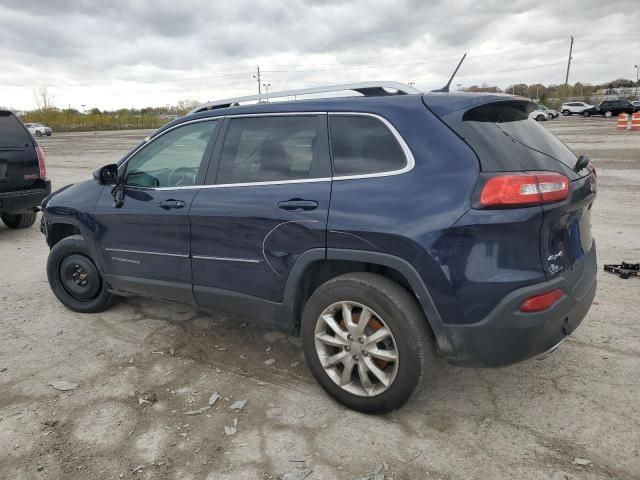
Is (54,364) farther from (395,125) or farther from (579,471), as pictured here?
(579,471)

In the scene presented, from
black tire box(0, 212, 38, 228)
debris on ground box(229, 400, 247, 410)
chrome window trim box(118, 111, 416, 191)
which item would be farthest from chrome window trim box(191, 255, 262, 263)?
black tire box(0, 212, 38, 228)

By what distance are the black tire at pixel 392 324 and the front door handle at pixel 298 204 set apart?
1.45ft

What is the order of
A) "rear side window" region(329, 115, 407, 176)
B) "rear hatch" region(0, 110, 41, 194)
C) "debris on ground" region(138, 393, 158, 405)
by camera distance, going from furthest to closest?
"rear hatch" region(0, 110, 41, 194) < "debris on ground" region(138, 393, 158, 405) < "rear side window" region(329, 115, 407, 176)

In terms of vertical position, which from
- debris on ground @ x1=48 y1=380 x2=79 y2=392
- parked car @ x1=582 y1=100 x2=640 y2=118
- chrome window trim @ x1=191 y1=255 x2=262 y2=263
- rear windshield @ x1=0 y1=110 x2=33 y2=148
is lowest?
debris on ground @ x1=48 y1=380 x2=79 y2=392

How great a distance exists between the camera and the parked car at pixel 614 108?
145 ft

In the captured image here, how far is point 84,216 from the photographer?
419cm

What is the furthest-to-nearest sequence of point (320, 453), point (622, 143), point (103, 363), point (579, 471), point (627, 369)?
point (622, 143), point (103, 363), point (627, 369), point (320, 453), point (579, 471)

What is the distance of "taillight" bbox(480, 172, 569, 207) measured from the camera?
242cm

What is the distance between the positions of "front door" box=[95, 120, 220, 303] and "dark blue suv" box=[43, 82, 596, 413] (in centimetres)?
2

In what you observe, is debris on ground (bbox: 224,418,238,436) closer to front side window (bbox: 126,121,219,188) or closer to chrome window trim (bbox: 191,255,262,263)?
chrome window trim (bbox: 191,255,262,263)

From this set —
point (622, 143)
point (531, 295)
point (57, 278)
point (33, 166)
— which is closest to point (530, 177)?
point (531, 295)

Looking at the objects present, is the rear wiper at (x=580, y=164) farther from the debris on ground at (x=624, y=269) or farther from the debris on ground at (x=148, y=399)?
the debris on ground at (x=148, y=399)

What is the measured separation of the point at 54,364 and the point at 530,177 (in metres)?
3.39

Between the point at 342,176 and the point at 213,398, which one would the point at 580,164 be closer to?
the point at 342,176
